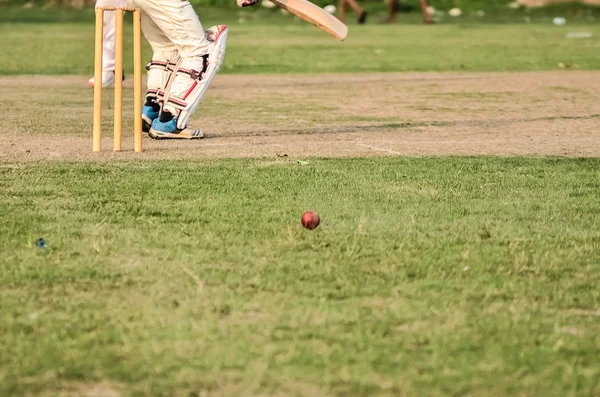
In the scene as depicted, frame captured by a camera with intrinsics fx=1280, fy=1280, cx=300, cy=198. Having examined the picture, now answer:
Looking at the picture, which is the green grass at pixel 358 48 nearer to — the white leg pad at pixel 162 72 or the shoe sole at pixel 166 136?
the white leg pad at pixel 162 72

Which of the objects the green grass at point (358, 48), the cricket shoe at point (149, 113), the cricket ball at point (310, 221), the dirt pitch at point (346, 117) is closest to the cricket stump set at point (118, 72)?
the dirt pitch at point (346, 117)

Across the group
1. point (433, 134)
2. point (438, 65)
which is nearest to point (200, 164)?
point (433, 134)

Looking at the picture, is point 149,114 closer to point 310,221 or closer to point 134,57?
point 134,57

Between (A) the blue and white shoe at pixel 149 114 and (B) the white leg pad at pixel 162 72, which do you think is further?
(A) the blue and white shoe at pixel 149 114

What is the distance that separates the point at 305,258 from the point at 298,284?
1.50 ft

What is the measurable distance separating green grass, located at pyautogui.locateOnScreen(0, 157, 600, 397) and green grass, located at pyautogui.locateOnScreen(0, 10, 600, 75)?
9698mm

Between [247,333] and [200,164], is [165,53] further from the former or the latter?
[247,333]

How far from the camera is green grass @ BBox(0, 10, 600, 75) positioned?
17.0m

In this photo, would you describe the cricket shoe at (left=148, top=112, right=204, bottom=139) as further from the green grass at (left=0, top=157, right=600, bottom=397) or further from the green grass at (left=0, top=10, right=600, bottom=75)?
the green grass at (left=0, top=10, right=600, bottom=75)

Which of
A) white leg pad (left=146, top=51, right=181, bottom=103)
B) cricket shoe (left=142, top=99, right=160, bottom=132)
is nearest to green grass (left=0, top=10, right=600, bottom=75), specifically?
cricket shoe (left=142, top=99, right=160, bottom=132)

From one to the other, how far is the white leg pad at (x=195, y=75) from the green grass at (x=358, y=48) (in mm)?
7167

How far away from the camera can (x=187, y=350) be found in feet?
12.3

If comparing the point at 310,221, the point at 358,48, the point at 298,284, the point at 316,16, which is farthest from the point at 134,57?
the point at 358,48

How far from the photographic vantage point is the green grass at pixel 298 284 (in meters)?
3.57
